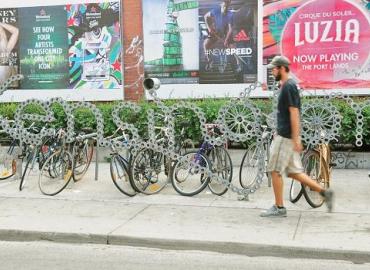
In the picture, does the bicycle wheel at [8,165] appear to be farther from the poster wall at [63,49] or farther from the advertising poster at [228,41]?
the advertising poster at [228,41]

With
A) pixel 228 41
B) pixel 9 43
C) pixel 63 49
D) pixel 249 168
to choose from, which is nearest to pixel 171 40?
pixel 228 41

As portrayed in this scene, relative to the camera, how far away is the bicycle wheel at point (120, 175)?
812cm

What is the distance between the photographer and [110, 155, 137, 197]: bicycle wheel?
8125 millimetres

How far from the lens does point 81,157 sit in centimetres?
913

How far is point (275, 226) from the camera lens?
6562mm

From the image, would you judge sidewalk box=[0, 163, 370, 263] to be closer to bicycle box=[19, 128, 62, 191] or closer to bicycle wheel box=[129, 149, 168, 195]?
bicycle wheel box=[129, 149, 168, 195]

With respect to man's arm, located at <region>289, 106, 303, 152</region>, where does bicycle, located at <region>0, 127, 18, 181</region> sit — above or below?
below

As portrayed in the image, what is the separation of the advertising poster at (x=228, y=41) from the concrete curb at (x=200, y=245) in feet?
21.6

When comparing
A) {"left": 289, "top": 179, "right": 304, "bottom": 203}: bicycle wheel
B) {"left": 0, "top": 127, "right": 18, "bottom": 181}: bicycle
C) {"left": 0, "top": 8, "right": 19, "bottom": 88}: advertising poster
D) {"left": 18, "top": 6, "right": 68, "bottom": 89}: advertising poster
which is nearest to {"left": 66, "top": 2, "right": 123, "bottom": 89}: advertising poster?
{"left": 18, "top": 6, "right": 68, "bottom": 89}: advertising poster

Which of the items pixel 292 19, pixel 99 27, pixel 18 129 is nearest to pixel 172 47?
pixel 99 27

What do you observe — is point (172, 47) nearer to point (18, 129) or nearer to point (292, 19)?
point (292, 19)

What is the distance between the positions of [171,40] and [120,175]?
5053 millimetres

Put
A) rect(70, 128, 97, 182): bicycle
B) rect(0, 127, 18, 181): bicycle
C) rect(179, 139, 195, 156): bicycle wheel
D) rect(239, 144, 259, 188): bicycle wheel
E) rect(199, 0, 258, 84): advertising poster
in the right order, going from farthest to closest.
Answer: rect(199, 0, 258, 84): advertising poster, rect(0, 127, 18, 181): bicycle, rect(70, 128, 97, 182): bicycle, rect(179, 139, 195, 156): bicycle wheel, rect(239, 144, 259, 188): bicycle wheel

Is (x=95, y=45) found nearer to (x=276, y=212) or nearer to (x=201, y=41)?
(x=201, y=41)
